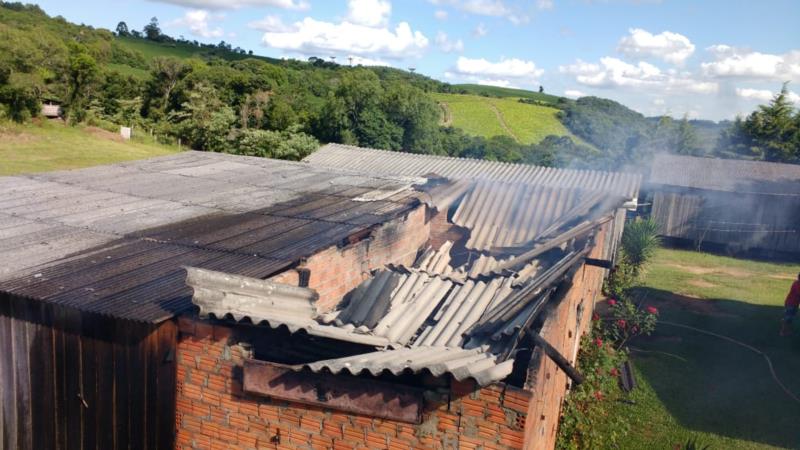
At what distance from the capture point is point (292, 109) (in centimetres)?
3834

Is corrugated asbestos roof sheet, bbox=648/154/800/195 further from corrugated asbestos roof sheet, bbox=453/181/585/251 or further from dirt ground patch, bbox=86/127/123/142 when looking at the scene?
dirt ground patch, bbox=86/127/123/142

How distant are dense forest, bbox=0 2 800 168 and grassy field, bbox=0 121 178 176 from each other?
55.8 inches

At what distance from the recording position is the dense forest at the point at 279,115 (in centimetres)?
3231

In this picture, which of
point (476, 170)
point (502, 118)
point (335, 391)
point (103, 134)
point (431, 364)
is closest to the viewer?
point (431, 364)

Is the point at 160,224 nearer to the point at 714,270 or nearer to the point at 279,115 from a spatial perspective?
the point at 714,270

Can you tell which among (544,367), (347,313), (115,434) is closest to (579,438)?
(544,367)

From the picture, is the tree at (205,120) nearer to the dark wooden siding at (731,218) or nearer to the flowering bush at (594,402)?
the dark wooden siding at (731,218)

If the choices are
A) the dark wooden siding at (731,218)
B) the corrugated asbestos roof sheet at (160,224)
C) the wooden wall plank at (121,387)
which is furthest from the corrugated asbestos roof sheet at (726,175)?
the wooden wall plank at (121,387)

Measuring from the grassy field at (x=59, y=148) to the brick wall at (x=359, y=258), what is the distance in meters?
21.7

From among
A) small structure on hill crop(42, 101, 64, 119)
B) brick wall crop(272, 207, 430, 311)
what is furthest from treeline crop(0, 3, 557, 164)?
brick wall crop(272, 207, 430, 311)

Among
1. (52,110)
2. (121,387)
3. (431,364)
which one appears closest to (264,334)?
(121,387)

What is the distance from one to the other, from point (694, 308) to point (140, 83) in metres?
39.5

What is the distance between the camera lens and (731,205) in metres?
23.2

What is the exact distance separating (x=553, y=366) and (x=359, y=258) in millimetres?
2917
